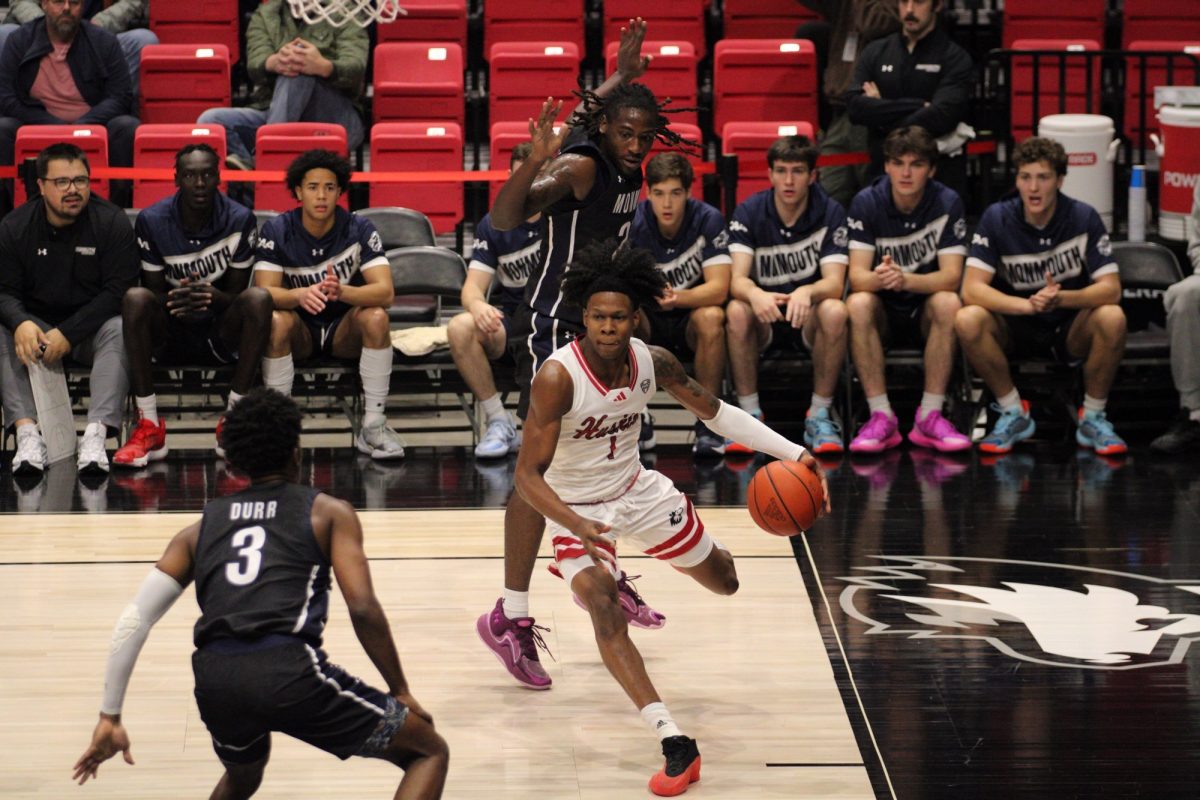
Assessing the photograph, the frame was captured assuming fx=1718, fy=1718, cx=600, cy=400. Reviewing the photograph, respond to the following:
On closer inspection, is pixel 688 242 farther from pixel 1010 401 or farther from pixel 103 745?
pixel 103 745

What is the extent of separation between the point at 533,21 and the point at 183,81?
7.24 ft

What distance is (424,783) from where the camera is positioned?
3.76 meters

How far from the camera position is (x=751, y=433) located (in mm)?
5160

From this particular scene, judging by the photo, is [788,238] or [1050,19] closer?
[788,238]

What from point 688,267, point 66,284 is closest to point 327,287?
point 66,284

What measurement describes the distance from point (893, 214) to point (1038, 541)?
2049 mm

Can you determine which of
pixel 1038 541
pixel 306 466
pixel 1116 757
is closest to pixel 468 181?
pixel 306 466

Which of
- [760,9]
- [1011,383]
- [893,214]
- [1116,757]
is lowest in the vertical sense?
[1116,757]

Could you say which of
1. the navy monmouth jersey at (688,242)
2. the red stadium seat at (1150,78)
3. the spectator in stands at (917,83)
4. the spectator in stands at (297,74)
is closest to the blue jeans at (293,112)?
the spectator in stands at (297,74)

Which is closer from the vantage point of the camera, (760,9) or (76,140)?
(76,140)

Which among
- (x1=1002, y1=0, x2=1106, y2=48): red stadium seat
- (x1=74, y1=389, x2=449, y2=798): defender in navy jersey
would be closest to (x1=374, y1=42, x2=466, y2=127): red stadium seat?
(x1=1002, y1=0, x2=1106, y2=48): red stadium seat

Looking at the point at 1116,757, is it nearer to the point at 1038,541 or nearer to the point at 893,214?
the point at 1038,541

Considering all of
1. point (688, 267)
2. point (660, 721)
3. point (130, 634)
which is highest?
point (688, 267)

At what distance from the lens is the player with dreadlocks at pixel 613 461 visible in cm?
459
